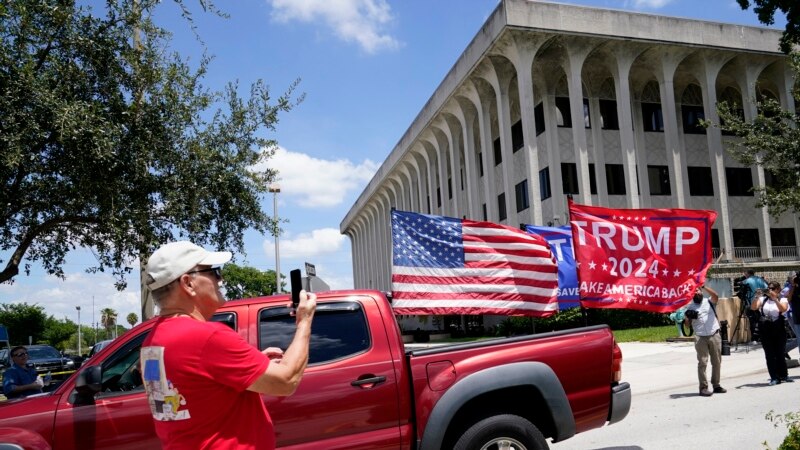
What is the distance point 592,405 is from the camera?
5.27 metres

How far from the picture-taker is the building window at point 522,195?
1361 inches

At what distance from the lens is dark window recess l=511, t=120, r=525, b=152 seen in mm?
35747

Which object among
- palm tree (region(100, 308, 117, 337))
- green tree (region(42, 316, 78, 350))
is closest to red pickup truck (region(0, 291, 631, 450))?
green tree (region(42, 316, 78, 350))

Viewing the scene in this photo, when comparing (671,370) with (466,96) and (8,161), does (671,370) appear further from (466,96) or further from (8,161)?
(466,96)

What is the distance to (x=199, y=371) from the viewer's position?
2354mm

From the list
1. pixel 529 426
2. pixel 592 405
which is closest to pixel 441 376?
pixel 529 426

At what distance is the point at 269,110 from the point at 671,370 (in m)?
9.75

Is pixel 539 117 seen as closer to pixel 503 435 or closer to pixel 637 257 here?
pixel 637 257

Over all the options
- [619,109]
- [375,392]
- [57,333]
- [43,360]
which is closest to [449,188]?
[619,109]

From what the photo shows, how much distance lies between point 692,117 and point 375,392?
36.0 meters

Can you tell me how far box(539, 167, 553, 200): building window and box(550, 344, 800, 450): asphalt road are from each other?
62.7 feet

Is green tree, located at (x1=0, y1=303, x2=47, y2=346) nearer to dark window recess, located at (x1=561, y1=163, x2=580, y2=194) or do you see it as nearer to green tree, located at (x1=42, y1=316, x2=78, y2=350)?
green tree, located at (x1=42, y1=316, x2=78, y2=350)

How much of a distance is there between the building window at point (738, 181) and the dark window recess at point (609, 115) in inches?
267

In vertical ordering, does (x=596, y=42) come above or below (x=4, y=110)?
above
